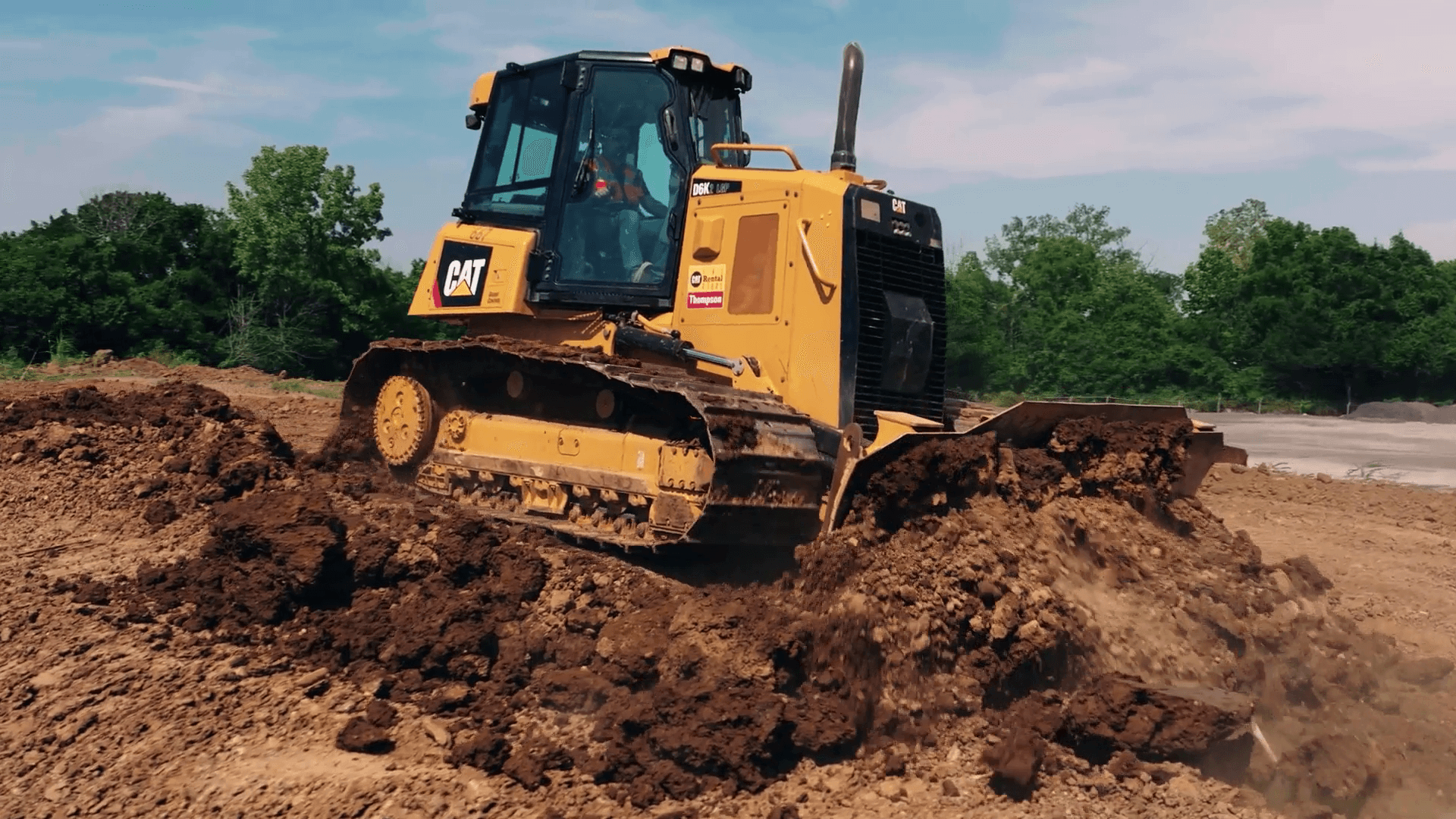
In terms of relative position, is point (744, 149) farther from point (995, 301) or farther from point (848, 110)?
point (995, 301)

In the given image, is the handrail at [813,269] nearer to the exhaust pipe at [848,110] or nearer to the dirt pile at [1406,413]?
the exhaust pipe at [848,110]

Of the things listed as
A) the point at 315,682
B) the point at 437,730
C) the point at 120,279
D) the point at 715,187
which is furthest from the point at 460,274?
the point at 120,279

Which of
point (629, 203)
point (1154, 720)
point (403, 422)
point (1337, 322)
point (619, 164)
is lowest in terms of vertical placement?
point (1154, 720)

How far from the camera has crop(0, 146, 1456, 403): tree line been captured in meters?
24.9

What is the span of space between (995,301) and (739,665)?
50.1 m

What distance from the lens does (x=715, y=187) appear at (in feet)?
26.9

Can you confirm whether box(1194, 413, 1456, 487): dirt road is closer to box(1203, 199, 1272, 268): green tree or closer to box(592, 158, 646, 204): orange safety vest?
box(592, 158, 646, 204): orange safety vest

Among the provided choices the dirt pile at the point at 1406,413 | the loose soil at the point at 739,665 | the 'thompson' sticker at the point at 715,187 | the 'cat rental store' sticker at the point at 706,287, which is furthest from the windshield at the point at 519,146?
the dirt pile at the point at 1406,413

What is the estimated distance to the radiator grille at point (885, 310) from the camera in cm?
772

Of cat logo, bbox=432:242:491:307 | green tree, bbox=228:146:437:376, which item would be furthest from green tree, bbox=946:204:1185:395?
cat logo, bbox=432:242:491:307

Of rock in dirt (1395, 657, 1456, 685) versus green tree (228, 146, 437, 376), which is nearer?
rock in dirt (1395, 657, 1456, 685)

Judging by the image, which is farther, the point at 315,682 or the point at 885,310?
the point at 885,310

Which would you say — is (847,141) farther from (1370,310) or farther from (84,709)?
(1370,310)

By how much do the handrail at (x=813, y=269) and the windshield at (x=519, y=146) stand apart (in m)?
2.09
